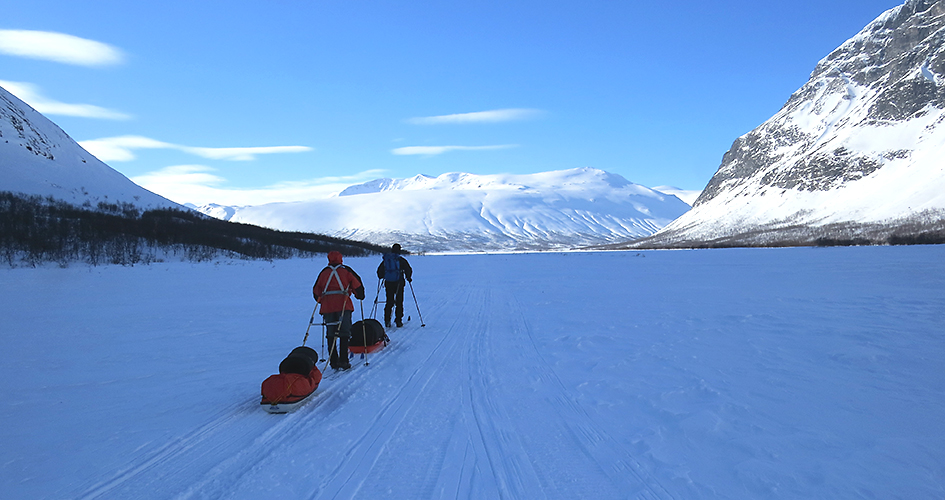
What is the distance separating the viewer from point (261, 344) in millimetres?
10609

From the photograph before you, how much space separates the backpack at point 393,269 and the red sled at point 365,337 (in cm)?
256

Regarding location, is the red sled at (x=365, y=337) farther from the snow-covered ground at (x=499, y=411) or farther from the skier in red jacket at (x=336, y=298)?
the skier in red jacket at (x=336, y=298)

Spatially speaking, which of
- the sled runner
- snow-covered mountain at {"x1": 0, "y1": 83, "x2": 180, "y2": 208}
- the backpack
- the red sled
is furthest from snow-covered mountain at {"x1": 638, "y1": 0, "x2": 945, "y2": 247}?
the sled runner

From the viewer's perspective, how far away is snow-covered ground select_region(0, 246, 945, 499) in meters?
4.39

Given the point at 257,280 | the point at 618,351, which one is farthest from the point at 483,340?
the point at 257,280

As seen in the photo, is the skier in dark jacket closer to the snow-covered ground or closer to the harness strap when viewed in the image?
the snow-covered ground

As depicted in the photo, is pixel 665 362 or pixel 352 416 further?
pixel 665 362

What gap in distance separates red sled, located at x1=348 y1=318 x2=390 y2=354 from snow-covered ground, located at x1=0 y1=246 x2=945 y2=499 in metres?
0.42

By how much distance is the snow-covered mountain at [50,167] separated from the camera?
2136 inches

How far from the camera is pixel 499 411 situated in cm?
620

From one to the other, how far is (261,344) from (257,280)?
18.8 meters

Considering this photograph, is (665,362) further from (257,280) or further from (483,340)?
(257,280)

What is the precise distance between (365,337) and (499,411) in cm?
404

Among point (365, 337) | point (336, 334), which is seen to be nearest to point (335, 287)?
point (336, 334)
